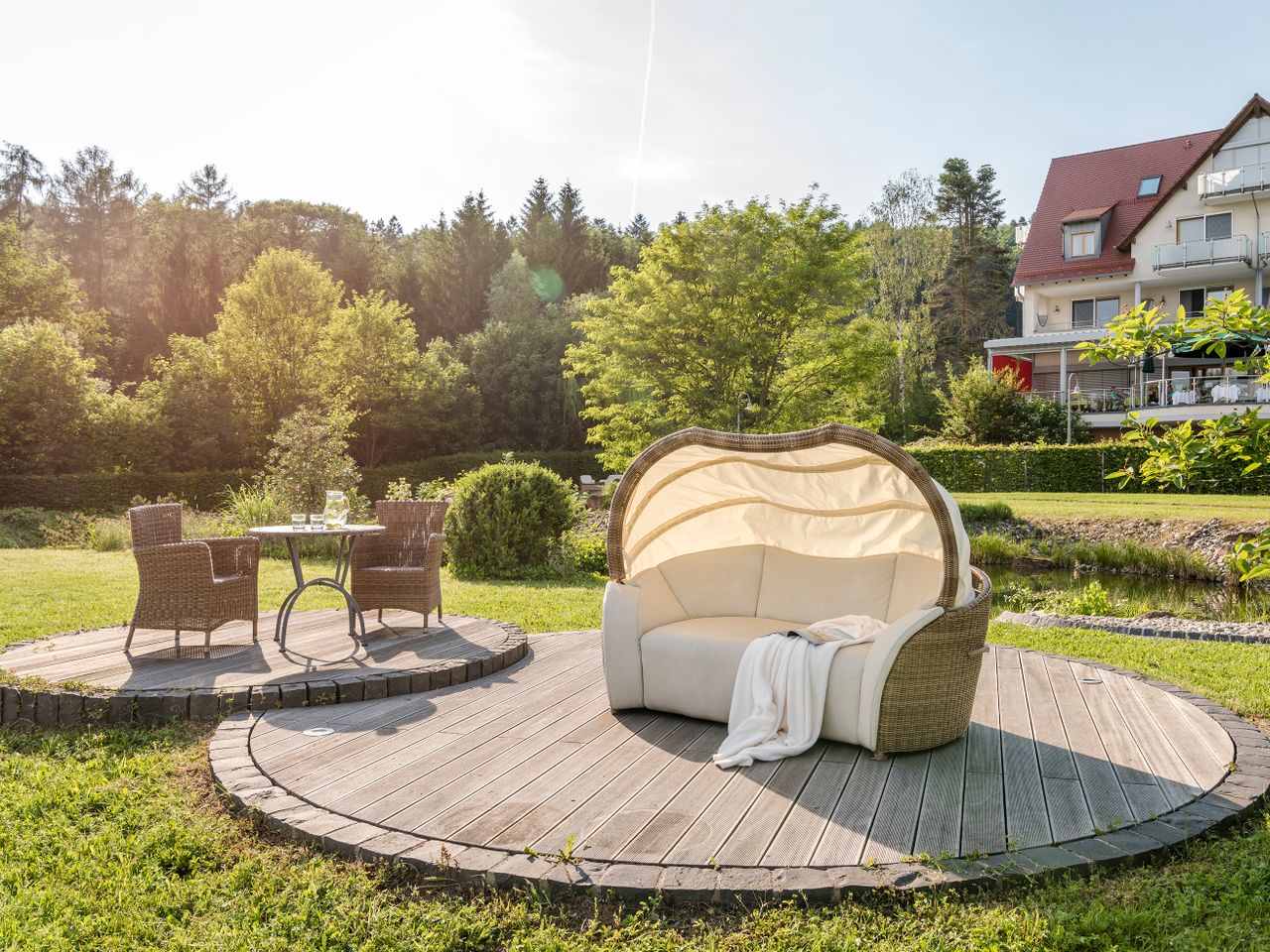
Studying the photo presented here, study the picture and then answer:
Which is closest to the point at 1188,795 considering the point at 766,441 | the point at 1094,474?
the point at 766,441

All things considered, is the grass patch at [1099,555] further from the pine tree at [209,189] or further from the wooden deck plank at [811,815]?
the pine tree at [209,189]

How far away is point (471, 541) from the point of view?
465 inches

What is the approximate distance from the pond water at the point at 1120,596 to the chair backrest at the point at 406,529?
706 centimetres

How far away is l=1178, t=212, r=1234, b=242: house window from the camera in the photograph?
2758cm

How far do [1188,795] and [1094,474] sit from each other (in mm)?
20013

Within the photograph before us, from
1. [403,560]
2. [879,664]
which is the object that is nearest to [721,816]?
[879,664]

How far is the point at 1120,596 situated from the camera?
12062 mm

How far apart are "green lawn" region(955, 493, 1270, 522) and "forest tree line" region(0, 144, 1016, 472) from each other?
3.98 meters

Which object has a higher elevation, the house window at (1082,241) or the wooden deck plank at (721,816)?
the house window at (1082,241)

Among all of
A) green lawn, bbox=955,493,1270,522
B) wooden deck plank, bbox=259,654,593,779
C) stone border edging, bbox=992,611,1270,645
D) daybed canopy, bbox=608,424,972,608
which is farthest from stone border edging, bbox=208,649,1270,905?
green lawn, bbox=955,493,1270,522

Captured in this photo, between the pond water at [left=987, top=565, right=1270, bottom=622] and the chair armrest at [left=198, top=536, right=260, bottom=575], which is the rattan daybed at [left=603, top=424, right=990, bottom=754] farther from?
the pond water at [left=987, top=565, right=1270, bottom=622]

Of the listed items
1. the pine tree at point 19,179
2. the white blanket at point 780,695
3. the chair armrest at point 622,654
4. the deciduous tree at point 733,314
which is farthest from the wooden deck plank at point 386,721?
the pine tree at point 19,179

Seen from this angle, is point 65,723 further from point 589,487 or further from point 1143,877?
point 589,487

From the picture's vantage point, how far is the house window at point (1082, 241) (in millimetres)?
29766
